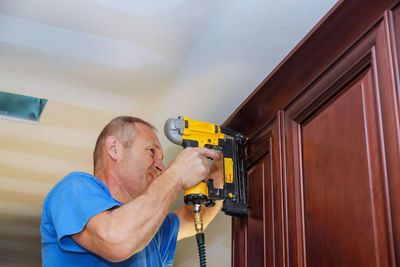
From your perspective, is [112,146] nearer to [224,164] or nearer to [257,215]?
[224,164]

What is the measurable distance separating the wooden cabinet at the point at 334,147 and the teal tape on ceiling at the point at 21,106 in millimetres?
1203

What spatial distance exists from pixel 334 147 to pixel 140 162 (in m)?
0.82

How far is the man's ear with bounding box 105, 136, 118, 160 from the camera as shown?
1.80 meters

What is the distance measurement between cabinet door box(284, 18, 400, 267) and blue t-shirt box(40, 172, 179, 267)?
579mm

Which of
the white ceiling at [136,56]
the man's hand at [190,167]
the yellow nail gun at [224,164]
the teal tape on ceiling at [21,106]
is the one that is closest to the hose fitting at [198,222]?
the yellow nail gun at [224,164]

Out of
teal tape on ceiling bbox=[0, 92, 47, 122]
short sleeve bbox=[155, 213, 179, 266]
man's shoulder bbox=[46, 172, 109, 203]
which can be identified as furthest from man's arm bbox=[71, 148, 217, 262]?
teal tape on ceiling bbox=[0, 92, 47, 122]

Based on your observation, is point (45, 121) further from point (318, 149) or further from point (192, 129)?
point (318, 149)

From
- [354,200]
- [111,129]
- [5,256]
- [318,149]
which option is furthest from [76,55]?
[5,256]

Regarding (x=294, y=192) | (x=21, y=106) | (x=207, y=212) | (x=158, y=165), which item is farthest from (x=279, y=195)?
(x=21, y=106)

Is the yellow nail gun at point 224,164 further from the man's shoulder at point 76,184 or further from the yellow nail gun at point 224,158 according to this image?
the man's shoulder at point 76,184

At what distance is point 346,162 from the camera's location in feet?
3.78

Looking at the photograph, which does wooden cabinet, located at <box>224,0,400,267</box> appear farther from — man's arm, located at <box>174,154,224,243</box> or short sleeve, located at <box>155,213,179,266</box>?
short sleeve, located at <box>155,213,179,266</box>

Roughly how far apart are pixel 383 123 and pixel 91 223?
840 mm

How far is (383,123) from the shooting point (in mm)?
1023
